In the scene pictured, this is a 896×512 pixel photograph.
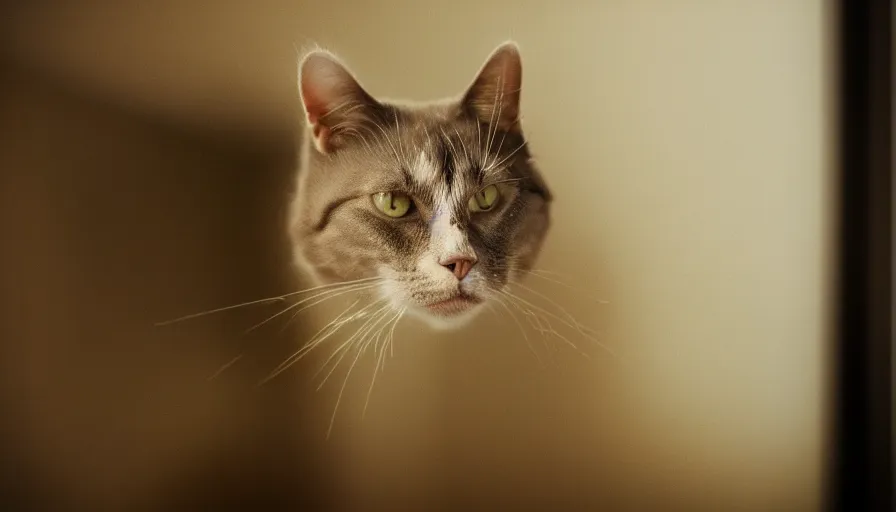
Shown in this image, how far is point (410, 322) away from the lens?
2.92 feet

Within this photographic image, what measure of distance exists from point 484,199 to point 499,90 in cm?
20

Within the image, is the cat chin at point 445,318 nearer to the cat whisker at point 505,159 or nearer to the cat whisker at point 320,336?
the cat whisker at point 320,336

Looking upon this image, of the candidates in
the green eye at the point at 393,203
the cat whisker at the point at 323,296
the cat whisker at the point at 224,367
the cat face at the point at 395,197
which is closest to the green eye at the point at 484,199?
→ the cat face at the point at 395,197

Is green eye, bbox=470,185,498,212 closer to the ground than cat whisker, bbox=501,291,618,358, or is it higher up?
higher up

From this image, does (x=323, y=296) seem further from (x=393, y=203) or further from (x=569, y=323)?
(x=569, y=323)

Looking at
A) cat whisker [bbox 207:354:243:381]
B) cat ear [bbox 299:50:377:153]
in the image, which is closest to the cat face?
cat ear [bbox 299:50:377:153]

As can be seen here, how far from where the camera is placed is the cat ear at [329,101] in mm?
839

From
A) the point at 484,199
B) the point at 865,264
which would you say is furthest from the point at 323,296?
the point at 865,264

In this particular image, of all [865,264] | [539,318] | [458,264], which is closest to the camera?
[458,264]

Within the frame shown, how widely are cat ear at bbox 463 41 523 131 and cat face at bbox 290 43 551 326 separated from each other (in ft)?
0.04

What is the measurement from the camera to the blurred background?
0.83m

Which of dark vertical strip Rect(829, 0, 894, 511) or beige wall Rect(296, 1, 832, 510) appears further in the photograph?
dark vertical strip Rect(829, 0, 894, 511)

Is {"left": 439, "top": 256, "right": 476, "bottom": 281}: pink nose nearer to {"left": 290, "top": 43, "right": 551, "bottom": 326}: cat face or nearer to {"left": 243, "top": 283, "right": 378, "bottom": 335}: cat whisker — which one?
{"left": 290, "top": 43, "right": 551, "bottom": 326}: cat face

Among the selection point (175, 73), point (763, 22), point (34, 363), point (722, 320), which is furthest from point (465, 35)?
point (34, 363)
